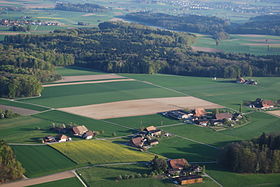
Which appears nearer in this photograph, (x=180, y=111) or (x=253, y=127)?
(x=253, y=127)

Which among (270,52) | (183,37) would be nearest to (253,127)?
(270,52)

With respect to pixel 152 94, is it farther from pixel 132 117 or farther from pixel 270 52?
pixel 270 52

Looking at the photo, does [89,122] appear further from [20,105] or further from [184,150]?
[184,150]

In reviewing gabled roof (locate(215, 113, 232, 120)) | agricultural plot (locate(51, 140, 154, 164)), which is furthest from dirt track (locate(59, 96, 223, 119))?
agricultural plot (locate(51, 140, 154, 164))

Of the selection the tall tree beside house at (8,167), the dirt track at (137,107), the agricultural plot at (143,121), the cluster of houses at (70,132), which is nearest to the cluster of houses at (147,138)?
the agricultural plot at (143,121)

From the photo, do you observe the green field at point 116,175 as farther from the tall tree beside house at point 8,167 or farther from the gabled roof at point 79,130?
the gabled roof at point 79,130

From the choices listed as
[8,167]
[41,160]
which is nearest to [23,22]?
[41,160]
